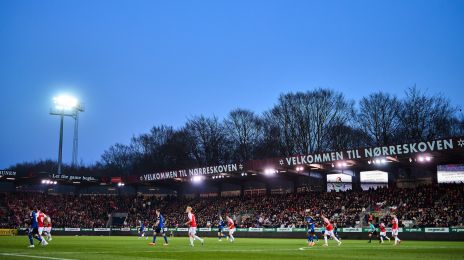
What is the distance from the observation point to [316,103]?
2638 inches

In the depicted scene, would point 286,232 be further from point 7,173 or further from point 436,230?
point 7,173

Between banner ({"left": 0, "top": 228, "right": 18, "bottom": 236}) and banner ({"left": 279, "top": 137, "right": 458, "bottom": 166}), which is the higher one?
banner ({"left": 279, "top": 137, "right": 458, "bottom": 166})

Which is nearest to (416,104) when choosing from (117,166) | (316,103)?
(316,103)

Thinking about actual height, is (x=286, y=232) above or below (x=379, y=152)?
below

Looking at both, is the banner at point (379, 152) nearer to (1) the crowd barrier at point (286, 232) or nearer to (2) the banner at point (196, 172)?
(1) the crowd barrier at point (286, 232)

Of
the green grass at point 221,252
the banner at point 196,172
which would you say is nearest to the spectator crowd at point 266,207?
the banner at point 196,172

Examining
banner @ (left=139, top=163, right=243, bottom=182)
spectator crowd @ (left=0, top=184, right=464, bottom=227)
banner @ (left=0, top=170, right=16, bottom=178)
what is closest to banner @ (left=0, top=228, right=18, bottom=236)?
spectator crowd @ (left=0, top=184, right=464, bottom=227)

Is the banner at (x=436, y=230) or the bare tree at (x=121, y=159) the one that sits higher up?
the bare tree at (x=121, y=159)

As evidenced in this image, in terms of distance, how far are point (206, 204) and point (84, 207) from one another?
2073cm

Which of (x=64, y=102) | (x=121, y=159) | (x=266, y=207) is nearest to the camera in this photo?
(x=266, y=207)

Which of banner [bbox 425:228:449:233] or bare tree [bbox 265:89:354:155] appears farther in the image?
bare tree [bbox 265:89:354:155]

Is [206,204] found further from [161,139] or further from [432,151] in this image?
[432,151]

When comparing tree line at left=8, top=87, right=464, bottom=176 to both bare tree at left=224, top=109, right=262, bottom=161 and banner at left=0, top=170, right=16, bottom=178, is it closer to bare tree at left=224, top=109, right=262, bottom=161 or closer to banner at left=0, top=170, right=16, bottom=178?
bare tree at left=224, top=109, right=262, bottom=161

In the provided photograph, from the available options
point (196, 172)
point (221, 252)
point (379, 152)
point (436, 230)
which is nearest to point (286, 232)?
Result: point (379, 152)
